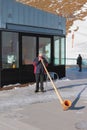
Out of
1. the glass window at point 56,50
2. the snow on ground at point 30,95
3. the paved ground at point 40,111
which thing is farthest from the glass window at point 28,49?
the paved ground at point 40,111

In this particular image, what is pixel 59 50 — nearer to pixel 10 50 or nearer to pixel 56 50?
pixel 56 50

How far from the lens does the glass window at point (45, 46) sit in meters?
19.4

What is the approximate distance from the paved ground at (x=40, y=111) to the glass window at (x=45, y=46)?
4.64m

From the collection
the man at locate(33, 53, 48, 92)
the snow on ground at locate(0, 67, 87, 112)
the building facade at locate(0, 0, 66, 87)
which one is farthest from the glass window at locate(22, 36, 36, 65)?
the man at locate(33, 53, 48, 92)

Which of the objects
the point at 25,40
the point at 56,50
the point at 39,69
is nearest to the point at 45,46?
the point at 56,50

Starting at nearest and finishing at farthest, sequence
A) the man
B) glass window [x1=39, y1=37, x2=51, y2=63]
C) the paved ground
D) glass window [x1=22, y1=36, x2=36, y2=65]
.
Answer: the paved ground → the man → glass window [x1=22, y1=36, x2=36, y2=65] → glass window [x1=39, y1=37, x2=51, y2=63]

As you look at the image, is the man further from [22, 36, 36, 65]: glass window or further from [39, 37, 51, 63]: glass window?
[39, 37, 51, 63]: glass window

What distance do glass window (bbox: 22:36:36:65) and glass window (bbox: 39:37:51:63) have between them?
607 millimetres

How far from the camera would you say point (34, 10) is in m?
18.7

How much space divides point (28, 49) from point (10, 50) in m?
1.46

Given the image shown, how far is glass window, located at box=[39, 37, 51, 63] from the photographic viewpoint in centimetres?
1936

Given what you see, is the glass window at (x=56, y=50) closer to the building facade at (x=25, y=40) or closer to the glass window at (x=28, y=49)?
the building facade at (x=25, y=40)

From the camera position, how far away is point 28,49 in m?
18.5

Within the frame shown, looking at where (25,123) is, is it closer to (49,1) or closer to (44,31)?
(44,31)
